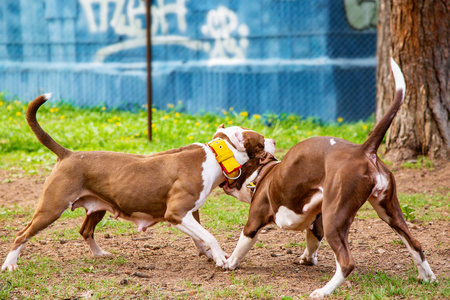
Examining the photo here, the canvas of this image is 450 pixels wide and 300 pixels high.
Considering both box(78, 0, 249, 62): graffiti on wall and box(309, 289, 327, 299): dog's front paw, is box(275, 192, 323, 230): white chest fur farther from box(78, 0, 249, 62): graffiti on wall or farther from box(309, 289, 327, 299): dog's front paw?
box(78, 0, 249, 62): graffiti on wall

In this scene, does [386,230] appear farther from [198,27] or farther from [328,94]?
[198,27]

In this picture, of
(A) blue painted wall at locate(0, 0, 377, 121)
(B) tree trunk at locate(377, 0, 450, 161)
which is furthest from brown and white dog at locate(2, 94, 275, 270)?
(A) blue painted wall at locate(0, 0, 377, 121)

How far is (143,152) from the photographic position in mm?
8789

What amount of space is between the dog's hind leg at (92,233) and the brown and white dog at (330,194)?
1.17 meters

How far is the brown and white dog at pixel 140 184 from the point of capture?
14.7 feet

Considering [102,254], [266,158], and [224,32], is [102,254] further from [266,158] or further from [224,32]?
[224,32]

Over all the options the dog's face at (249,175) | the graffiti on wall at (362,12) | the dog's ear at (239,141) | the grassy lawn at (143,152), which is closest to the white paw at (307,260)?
the grassy lawn at (143,152)

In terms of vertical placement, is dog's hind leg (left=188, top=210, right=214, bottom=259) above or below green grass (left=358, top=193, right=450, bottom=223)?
above

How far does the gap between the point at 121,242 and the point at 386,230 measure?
2495 millimetres

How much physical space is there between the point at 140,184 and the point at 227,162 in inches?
27.7

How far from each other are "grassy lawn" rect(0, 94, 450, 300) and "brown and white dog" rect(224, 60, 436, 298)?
0.99ft

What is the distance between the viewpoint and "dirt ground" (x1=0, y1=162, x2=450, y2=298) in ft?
14.0

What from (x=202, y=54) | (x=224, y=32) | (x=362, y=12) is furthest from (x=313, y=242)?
(x=202, y=54)

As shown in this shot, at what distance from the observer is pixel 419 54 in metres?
7.51
